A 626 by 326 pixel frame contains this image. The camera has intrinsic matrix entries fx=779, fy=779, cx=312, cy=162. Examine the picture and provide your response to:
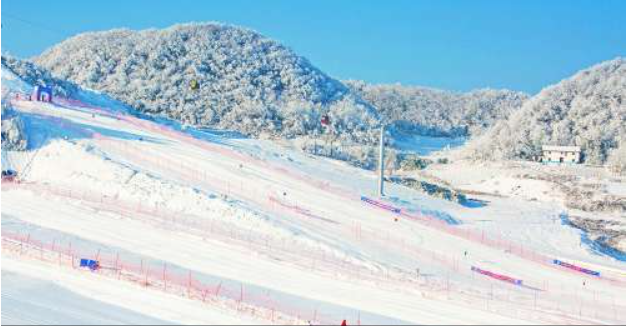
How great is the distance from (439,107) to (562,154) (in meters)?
75.7

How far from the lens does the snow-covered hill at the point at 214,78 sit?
74625 millimetres

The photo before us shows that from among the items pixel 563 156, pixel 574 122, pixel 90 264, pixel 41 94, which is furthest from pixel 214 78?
pixel 90 264

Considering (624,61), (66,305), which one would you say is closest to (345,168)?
(66,305)

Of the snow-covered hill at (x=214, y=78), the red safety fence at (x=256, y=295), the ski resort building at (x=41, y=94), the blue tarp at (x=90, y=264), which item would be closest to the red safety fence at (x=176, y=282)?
the red safety fence at (x=256, y=295)

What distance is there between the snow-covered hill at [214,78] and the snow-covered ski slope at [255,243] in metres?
32.1

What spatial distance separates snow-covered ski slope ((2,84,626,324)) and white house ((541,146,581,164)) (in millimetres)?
20374

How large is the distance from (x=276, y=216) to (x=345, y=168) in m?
16.0

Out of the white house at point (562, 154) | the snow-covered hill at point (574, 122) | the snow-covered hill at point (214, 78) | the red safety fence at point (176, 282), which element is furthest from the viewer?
the snow-covered hill at point (214, 78)

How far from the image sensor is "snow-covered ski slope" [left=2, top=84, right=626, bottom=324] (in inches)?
813

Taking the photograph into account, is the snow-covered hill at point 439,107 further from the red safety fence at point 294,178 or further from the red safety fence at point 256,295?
the red safety fence at point 256,295

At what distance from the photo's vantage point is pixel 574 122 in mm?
68875

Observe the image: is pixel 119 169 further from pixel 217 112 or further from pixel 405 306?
pixel 217 112

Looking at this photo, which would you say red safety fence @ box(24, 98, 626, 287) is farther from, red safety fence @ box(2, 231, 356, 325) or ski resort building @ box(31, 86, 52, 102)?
red safety fence @ box(2, 231, 356, 325)

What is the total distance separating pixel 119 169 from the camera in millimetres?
33094
